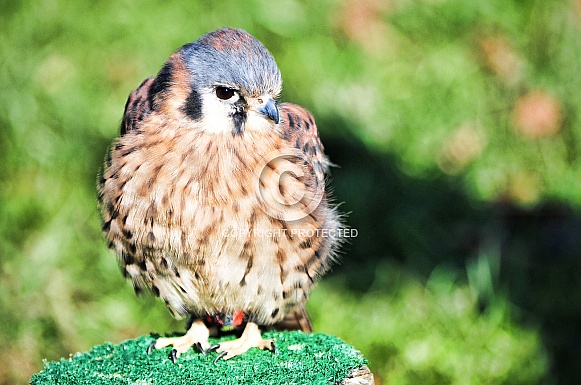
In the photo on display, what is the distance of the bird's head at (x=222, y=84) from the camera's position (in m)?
2.82

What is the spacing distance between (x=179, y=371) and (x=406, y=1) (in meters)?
4.24

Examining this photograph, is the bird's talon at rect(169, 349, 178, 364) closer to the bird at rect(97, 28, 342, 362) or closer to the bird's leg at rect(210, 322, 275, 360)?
the bird at rect(97, 28, 342, 362)

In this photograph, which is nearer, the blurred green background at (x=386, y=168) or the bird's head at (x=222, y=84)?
the bird's head at (x=222, y=84)

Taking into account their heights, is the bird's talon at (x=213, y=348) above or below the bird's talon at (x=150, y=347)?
below

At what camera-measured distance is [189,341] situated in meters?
3.17

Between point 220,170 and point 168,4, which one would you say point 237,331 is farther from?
point 168,4

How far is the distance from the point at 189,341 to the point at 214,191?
0.70m

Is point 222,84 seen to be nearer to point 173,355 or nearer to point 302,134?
point 302,134

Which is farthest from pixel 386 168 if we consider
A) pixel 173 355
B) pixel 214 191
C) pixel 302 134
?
pixel 173 355

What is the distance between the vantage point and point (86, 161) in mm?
5043

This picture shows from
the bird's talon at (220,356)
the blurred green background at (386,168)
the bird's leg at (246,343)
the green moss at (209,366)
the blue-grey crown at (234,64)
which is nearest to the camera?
the green moss at (209,366)

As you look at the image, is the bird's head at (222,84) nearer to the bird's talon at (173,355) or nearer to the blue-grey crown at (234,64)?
the blue-grey crown at (234,64)

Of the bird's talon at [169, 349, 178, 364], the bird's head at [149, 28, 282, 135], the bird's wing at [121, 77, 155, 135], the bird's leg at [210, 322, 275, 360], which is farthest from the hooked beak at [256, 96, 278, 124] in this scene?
the bird's talon at [169, 349, 178, 364]

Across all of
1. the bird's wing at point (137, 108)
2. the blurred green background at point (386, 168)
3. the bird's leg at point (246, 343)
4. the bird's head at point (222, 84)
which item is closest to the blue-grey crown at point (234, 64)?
the bird's head at point (222, 84)
